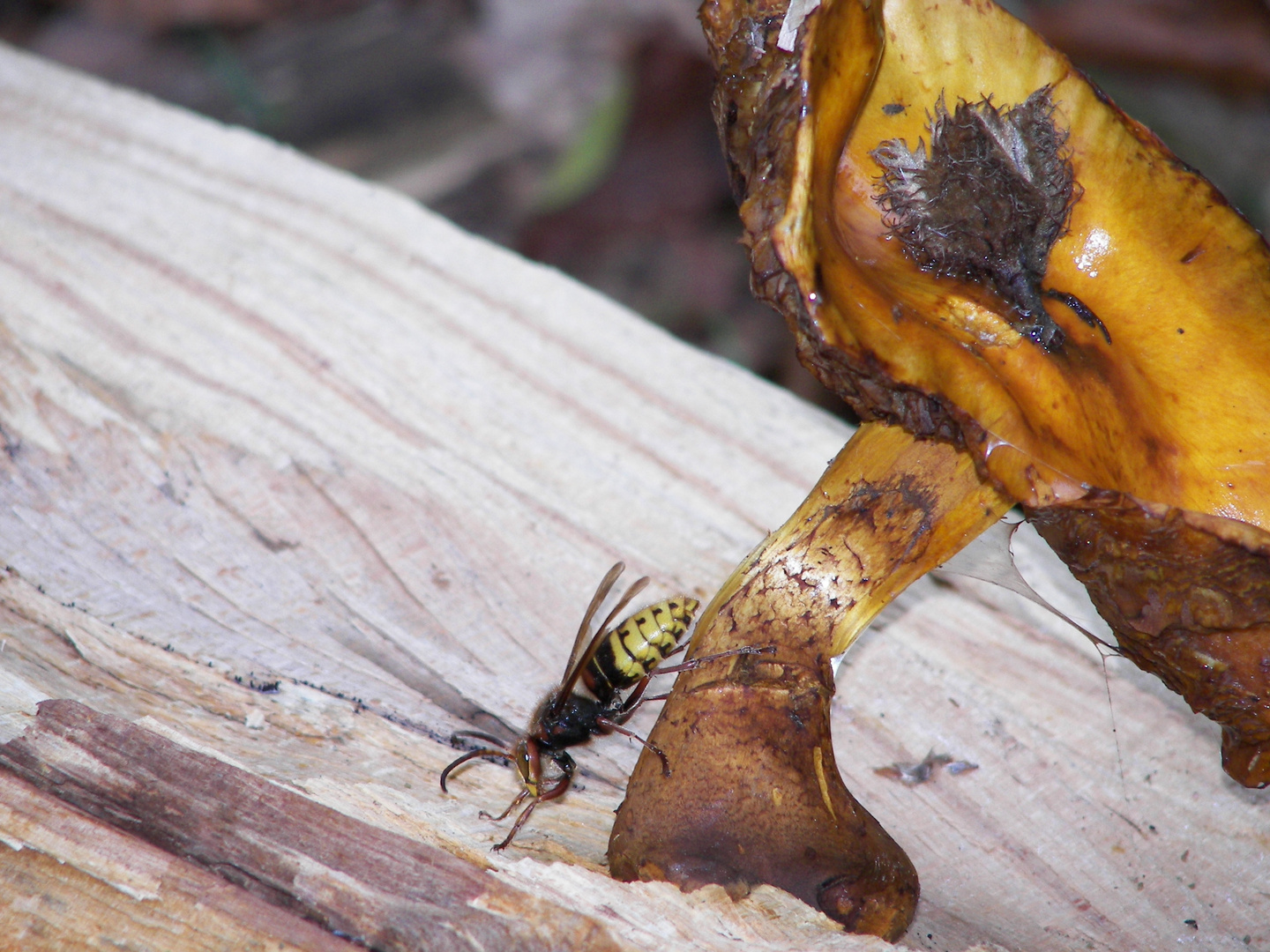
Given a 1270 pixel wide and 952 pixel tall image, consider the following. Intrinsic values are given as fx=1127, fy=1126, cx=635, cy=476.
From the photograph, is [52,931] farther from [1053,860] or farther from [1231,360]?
[1231,360]

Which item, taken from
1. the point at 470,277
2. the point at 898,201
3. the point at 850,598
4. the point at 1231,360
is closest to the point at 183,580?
the point at 470,277

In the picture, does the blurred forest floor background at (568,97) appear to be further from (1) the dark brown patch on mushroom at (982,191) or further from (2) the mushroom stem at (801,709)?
(2) the mushroom stem at (801,709)

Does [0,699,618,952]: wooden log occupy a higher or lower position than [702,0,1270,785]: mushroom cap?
lower

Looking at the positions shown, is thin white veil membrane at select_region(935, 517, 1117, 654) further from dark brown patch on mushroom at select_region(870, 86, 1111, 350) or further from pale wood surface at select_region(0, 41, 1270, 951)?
dark brown patch on mushroom at select_region(870, 86, 1111, 350)

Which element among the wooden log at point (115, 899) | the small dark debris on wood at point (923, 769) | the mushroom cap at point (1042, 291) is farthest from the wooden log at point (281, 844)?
the mushroom cap at point (1042, 291)

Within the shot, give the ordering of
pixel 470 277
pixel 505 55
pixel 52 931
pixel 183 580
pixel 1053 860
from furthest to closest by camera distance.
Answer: pixel 505 55 → pixel 470 277 → pixel 183 580 → pixel 1053 860 → pixel 52 931

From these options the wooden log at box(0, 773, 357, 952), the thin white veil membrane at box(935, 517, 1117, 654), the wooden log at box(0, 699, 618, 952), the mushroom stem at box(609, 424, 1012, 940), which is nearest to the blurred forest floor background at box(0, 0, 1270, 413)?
the thin white veil membrane at box(935, 517, 1117, 654)

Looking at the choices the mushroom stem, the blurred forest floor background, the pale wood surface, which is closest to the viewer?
the mushroom stem
